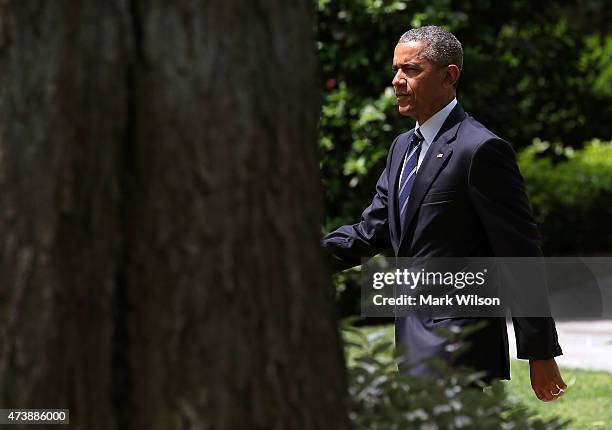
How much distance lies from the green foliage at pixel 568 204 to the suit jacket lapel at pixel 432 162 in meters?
10.3

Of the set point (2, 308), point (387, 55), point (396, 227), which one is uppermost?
point (387, 55)

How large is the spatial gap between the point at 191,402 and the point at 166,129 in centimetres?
67

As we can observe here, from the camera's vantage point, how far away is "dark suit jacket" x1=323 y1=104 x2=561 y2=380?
4301 mm

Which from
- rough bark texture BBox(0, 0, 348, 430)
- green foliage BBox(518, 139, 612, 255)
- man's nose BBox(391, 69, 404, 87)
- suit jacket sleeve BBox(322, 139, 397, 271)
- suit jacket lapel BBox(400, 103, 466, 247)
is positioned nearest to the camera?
rough bark texture BBox(0, 0, 348, 430)

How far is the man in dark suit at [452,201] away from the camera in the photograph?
431 cm

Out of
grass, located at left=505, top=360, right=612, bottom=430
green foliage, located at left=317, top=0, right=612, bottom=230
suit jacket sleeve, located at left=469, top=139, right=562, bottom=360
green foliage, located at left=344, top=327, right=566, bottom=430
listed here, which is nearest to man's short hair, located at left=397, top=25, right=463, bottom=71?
suit jacket sleeve, located at left=469, top=139, right=562, bottom=360

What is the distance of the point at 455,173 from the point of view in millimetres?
4480

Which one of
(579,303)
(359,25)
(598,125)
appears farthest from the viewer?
(598,125)

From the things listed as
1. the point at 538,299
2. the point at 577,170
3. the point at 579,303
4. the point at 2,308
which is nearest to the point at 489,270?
the point at 538,299

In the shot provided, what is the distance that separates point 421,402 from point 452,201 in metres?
1.47

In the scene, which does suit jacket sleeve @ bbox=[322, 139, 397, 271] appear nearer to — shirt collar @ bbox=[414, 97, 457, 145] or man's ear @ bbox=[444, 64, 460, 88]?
shirt collar @ bbox=[414, 97, 457, 145]

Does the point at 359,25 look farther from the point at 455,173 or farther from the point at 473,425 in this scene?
the point at 473,425

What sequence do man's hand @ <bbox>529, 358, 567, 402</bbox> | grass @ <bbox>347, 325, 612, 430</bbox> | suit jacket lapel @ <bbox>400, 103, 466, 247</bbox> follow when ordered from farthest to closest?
grass @ <bbox>347, 325, 612, 430</bbox> → suit jacket lapel @ <bbox>400, 103, 466, 247</bbox> → man's hand @ <bbox>529, 358, 567, 402</bbox>

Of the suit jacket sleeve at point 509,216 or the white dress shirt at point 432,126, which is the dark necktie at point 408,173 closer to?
the white dress shirt at point 432,126
